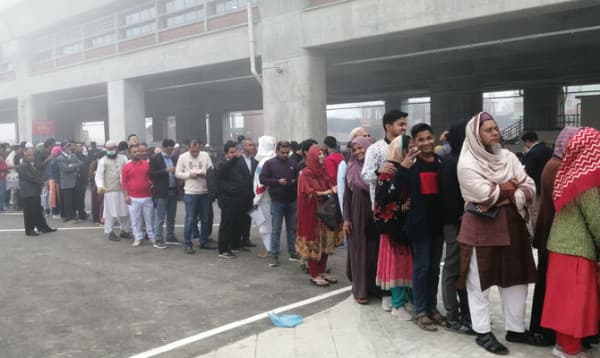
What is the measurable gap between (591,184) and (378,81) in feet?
68.2

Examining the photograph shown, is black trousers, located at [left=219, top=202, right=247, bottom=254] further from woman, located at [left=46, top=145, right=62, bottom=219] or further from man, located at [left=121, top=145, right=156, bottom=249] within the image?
woman, located at [left=46, top=145, right=62, bottom=219]

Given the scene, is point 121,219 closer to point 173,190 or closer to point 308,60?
point 173,190

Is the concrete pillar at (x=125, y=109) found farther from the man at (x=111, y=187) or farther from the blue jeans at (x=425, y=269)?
the blue jeans at (x=425, y=269)

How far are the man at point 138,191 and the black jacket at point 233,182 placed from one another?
1616 millimetres

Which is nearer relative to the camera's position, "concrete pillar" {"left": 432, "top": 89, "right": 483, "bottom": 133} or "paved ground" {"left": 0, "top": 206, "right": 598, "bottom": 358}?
"paved ground" {"left": 0, "top": 206, "right": 598, "bottom": 358}

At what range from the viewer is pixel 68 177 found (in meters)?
12.2

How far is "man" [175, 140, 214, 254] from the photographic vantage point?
8.76 m

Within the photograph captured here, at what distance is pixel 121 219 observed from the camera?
1020 centimetres

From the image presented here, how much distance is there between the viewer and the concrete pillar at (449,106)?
78.2 feet

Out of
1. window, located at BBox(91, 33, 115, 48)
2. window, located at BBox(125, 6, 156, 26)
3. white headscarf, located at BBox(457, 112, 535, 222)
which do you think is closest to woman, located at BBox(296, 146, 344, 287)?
white headscarf, located at BBox(457, 112, 535, 222)

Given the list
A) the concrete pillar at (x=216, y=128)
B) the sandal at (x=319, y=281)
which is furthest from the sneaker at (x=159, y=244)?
the concrete pillar at (x=216, y=128)

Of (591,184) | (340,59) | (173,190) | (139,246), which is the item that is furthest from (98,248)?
(340,59)

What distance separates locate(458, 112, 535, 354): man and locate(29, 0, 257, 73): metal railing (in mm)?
12720

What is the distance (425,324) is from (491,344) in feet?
2.23
